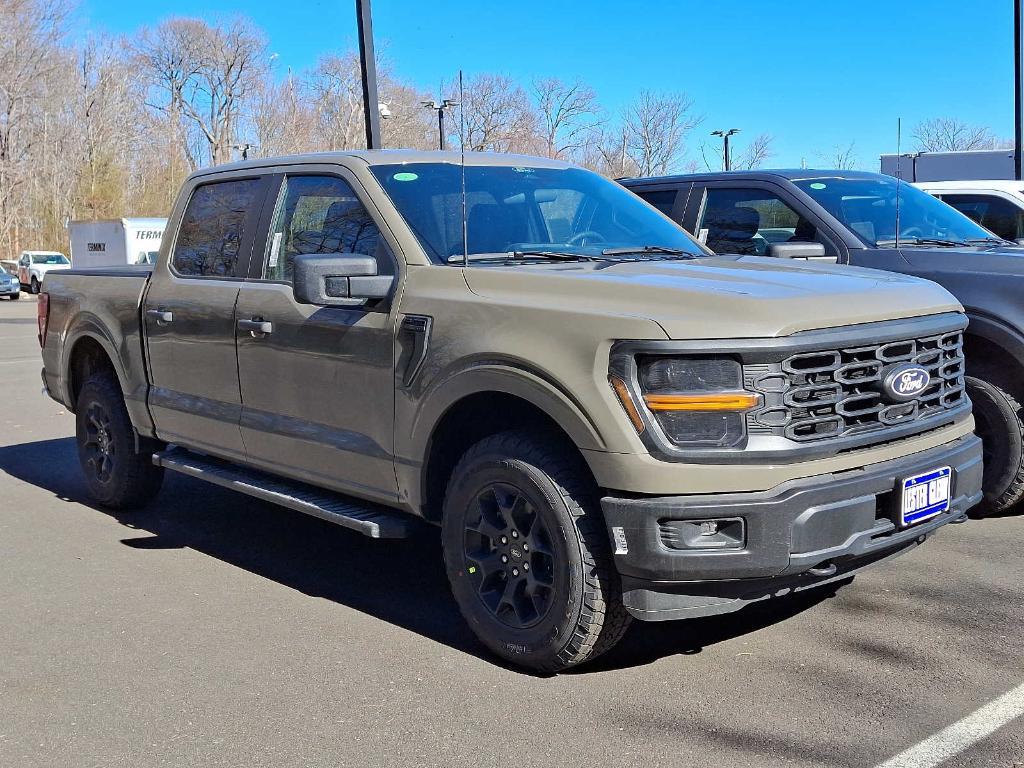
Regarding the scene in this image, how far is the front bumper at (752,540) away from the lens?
3584 mm

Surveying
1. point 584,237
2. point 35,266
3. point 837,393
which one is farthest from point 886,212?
point 35,266

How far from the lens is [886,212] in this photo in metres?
7.11

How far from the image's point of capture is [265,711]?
12.5 ft

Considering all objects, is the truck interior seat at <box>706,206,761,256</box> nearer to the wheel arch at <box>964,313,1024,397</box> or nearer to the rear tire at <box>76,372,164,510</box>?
the wheel arch at <box>964,313,1024,397</box>

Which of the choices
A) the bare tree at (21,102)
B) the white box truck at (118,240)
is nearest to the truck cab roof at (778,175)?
the white box truck at (118,240)

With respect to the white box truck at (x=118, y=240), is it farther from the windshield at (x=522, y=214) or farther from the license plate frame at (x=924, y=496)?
the license plate frame at (x=924, y=496)

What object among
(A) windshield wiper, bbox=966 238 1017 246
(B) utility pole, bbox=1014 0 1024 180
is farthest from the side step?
(B) utility pole, bbox=1014 0 1024 180

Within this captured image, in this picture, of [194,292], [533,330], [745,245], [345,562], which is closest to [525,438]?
[533,330]

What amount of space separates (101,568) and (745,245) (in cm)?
436

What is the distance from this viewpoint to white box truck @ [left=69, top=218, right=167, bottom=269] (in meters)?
40.5

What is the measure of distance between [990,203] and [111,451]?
7.20 metres

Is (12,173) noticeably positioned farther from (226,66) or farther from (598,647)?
(598,647)

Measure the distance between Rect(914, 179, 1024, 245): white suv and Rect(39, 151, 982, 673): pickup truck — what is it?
15.3 feet

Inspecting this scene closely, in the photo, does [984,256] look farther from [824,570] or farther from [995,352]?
[824,570]
